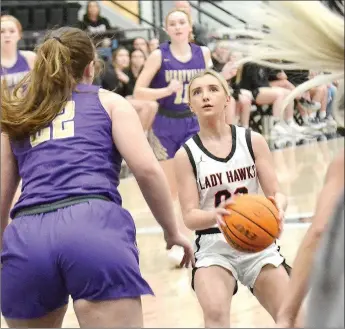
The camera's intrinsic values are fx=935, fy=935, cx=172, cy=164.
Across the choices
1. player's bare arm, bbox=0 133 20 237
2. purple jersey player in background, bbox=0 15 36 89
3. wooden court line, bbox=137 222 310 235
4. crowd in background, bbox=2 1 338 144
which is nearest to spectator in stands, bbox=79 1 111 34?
crowd in background, bbox=2 1 338 144

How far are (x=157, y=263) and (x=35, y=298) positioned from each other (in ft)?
11.8

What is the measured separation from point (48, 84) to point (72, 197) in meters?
0.43

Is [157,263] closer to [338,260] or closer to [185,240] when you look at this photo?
[185,240]

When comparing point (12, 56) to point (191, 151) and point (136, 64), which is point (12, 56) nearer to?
point (191, 151)

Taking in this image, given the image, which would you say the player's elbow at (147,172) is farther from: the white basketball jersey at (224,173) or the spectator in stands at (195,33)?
the spectator in stands at (195,33)

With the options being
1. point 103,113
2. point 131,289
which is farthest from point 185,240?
point 103,113

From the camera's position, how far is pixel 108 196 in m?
3.31

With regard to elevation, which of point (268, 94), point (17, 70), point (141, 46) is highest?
point (17, 70)

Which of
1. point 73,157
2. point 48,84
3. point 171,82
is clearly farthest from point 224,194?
point 171,82

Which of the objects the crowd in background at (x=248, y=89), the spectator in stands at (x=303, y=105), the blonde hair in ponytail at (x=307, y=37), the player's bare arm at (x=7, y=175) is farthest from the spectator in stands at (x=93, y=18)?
the blonde hair in ponytail at (x=307, y=37)

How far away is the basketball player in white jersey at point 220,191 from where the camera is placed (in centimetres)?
388

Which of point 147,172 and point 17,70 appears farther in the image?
point 17,70

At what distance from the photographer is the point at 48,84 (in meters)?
3.36

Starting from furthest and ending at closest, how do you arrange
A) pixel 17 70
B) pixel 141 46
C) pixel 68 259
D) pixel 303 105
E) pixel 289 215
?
1. pixel 141 46
2. pixel 303 105
3. pixel 289 215
4. pixel 17 70
5. pixel 68 259
